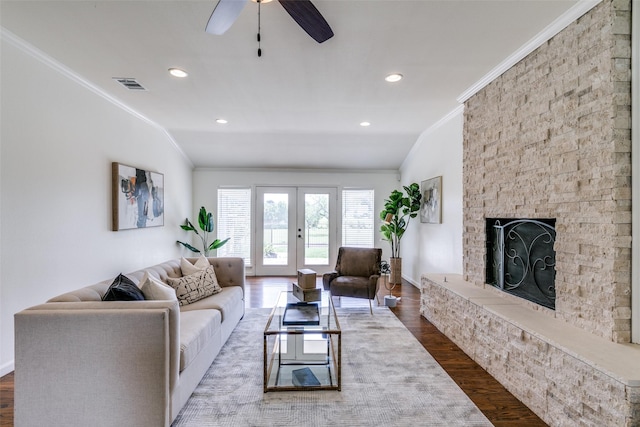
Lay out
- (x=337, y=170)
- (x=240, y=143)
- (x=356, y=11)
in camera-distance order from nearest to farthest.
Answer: (x=356, y=11) < (x=240, y=143) < (x=337, y=170)

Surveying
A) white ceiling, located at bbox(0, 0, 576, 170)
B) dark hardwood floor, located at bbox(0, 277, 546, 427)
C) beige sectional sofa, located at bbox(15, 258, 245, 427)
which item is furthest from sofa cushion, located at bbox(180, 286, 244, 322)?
white ceiling, located at bbox(0, 0, 576, 170)

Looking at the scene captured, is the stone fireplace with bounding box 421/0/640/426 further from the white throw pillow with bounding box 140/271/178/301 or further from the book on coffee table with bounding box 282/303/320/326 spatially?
the white throw pillow with bounding box 140/271/178/301

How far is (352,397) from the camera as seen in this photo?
234 centimetres

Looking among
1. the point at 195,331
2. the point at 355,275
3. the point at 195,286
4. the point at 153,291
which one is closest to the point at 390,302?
the point at 355,275

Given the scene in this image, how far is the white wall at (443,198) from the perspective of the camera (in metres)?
4.30

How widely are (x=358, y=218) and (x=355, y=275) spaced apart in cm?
238

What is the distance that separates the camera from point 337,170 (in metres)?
6.95

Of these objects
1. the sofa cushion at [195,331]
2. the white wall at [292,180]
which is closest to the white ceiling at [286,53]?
the white wall at [292,180]

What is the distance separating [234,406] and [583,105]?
3.13m

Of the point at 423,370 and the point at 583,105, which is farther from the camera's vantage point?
the point at 423,370

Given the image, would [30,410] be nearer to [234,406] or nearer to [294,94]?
[234,406]

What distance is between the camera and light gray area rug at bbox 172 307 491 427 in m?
2.09

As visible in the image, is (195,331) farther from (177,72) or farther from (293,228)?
(293,228)

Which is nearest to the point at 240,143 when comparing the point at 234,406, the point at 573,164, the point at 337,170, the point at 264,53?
the point at 337,170
